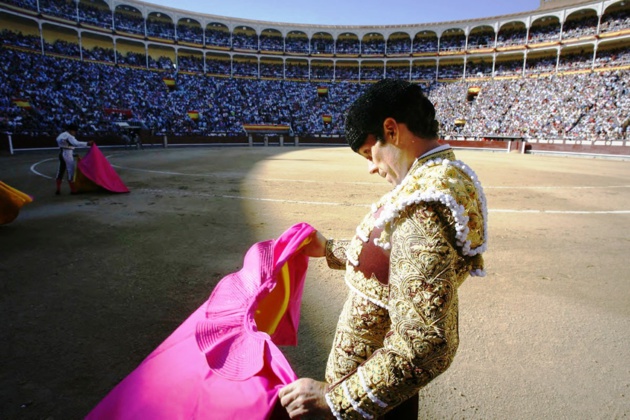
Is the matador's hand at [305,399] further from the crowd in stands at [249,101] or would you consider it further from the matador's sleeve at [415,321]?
the crowd in stands at [249,101]

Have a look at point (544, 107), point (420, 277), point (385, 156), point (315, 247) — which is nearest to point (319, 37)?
point (544, 107)

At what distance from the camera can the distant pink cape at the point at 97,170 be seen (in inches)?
281

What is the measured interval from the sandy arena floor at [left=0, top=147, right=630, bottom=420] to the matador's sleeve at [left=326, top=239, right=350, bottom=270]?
875 mm

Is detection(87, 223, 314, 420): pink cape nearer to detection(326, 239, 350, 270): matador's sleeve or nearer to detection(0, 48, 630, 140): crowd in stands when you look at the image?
detection(326, 239, 350, 270): matador's sleeve

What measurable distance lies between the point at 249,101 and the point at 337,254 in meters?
37.4

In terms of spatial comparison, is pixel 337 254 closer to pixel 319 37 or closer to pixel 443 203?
pixel 443 203

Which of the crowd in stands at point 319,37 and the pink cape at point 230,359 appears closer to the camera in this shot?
the pink cape at point 230,359

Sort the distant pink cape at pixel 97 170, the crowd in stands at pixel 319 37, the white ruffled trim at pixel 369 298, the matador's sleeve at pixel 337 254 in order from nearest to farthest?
the white ruffled trim at pixel 369 298 < the matador's sleeve at pixel 337 254 < the distant pink cape at pixel 97 170 < the crowd in stands at pixel 319 37

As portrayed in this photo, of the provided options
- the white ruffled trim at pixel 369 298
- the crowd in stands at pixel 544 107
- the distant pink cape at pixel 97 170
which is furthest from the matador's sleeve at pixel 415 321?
the crowd in stands at pixel 544 107

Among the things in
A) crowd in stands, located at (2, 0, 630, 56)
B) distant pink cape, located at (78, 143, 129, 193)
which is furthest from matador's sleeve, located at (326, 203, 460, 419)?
crowd in stands, located at (2, 0, 630, 56)

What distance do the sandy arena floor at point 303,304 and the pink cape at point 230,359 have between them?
0.78m

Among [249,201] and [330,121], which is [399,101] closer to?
[249,201]

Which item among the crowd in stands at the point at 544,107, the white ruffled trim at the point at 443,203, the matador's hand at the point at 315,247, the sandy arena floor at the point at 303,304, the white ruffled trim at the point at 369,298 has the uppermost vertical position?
the crowd in stands at the point at 544,107

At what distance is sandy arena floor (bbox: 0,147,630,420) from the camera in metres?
1.84
